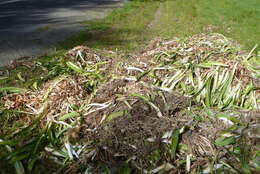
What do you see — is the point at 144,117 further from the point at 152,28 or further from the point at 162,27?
the point at 162,27

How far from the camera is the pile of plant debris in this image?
1.95 m

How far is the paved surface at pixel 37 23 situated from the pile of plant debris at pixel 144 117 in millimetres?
1946

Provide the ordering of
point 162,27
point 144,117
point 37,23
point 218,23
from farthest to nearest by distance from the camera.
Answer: point 218,23, point 162,27, point 37,23, point 144,117

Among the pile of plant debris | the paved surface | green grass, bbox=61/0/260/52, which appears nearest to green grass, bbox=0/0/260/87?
green grass, bbox=61/0/260/52

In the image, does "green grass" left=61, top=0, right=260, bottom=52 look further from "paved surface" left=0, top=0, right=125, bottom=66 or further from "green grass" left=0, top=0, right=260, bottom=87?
"paved surface" left=0, top=0, right=125, bottom=66

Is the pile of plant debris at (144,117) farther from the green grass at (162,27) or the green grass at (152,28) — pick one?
the green grass at (162,27)

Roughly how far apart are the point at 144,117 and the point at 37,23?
5.23m

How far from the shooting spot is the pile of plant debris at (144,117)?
1953 millimetres

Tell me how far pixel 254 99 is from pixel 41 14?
21.7 feet

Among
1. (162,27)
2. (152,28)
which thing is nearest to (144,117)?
(152,28)

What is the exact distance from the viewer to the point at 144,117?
2.23 metres

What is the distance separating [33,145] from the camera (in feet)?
6.82

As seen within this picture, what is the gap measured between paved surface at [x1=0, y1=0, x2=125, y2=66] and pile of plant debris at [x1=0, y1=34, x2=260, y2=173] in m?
1.95

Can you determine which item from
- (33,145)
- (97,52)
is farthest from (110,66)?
(33,145)
